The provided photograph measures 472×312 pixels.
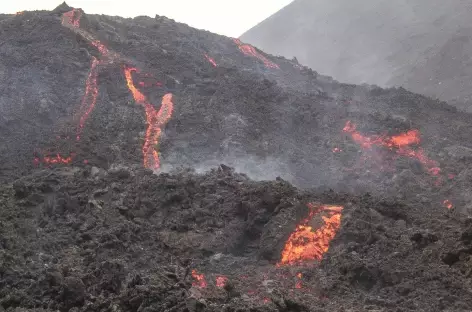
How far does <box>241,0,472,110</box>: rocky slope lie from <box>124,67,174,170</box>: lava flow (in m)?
16.6

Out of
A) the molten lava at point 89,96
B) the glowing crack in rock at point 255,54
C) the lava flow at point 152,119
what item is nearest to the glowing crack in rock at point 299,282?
the lava flow at point 152,119

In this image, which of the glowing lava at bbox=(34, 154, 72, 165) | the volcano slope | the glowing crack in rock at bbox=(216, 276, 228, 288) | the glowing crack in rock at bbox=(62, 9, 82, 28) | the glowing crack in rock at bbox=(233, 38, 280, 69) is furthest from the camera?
the glowing crack in rock at bbox=(233, 38, 280, 69)

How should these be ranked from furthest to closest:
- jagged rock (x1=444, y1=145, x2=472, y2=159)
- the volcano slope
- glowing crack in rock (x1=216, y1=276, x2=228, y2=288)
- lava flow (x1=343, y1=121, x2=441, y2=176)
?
lava flow (x1=343, y1=121, x2=441, y2=176) → jagged rock (x1=444, y1=145, x2=472, y2=159) → glowing crack in rock (x1=216, y1=276, x2=228, y2=288) → the volcano slope

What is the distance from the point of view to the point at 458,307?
599 centimetres

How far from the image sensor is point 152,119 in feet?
55.8

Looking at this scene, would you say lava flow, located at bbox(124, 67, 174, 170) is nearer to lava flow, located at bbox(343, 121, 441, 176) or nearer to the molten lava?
the molten lava

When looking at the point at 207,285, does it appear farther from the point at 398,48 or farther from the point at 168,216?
the point at 398,48

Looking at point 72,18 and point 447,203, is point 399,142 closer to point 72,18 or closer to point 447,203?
point 447,203

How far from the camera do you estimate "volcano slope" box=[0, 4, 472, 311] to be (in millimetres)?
6926

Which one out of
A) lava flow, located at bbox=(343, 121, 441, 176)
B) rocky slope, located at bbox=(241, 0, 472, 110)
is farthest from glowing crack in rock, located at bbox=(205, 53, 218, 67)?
rocky slope, located at bbox=(241, 0, 472, 110)

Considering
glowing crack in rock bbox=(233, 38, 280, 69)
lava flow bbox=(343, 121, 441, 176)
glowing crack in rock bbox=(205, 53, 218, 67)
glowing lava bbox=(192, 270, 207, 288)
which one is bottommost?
glowing lava bbox=(192, 270, 207, 288)

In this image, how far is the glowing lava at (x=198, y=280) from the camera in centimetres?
706

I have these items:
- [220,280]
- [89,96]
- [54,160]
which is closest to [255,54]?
[89,96]

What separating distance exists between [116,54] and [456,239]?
17614mm
